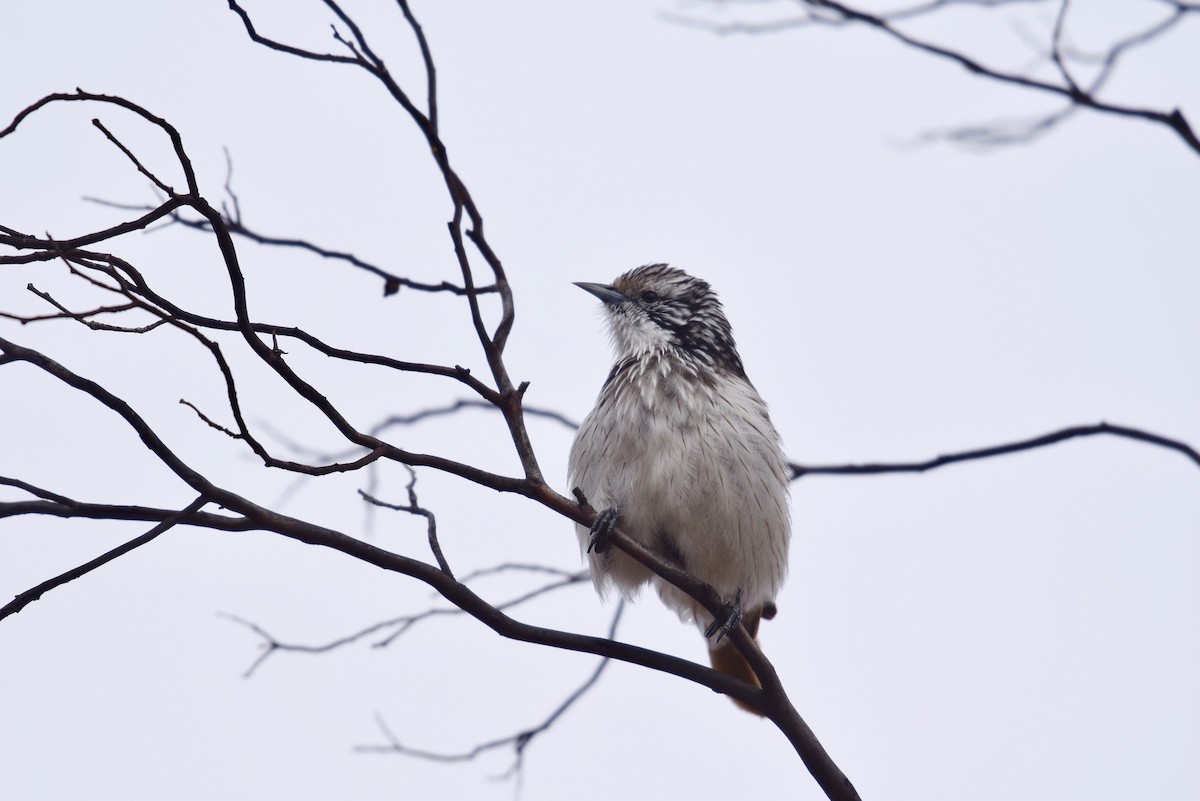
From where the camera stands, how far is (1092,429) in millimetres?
3264

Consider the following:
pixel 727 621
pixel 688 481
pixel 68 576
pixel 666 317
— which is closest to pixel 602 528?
pixel 688 481

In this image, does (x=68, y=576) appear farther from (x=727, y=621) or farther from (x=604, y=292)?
(x=604, y=292)

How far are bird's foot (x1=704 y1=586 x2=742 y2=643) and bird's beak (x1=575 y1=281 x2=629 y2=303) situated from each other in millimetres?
2022

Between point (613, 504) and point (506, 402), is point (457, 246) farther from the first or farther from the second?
point (613, 504)

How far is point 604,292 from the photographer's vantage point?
678cm

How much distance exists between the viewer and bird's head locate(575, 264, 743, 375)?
630 centimetres

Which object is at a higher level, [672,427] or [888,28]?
[672,427]

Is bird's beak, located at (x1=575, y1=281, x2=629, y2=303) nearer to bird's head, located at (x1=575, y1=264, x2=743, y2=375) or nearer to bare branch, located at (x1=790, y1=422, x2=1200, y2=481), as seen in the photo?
bird's head, located at (x1=575, y1=264, x2=743, y2=375)

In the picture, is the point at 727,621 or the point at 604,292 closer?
the point at 727,621

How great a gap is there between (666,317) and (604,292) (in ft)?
1.46

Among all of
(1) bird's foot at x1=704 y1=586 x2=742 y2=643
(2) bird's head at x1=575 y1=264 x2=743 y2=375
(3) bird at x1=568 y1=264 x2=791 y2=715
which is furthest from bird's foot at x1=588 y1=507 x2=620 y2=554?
(2) bird's head at x1=575 y1=264 x2=743 y2=375

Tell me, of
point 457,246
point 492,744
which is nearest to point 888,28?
point 457,246

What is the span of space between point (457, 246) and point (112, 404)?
1470 mm

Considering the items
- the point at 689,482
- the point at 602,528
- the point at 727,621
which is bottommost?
the point at 727,621
